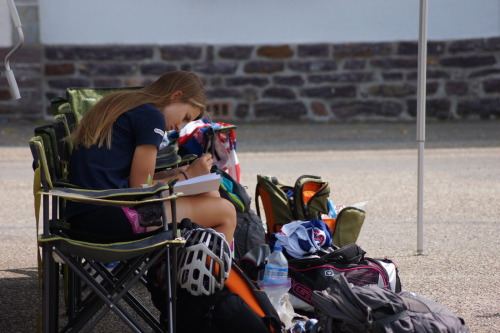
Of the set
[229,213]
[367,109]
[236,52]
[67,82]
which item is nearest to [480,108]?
[367,109]

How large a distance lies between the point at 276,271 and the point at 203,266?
65 cm

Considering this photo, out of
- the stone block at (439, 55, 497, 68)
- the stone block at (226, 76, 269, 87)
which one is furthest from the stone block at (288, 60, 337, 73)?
the stone block at (439, 55, 497, 68)

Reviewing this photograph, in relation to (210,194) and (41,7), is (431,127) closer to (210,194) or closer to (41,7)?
(41,7)

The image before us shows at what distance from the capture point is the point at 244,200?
4457 mm

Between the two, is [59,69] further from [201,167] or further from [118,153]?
[118,153]

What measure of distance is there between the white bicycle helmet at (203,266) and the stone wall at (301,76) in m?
8.54

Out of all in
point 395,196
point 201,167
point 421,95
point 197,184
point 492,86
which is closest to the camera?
point 197,184

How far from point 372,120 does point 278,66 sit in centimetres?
158

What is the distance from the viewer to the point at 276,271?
156 inches

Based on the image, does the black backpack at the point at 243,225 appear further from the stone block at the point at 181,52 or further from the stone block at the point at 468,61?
the stone block at the point at 468,61

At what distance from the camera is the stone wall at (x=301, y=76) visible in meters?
11.7

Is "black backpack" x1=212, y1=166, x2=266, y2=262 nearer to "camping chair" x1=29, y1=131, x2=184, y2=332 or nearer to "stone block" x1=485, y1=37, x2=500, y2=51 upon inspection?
"camping chair" x1=29, y1=131, x2=184, y2=332

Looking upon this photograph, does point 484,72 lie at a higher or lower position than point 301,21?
lower

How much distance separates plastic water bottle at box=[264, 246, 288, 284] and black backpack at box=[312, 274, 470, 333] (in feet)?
1.86
